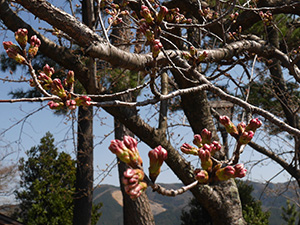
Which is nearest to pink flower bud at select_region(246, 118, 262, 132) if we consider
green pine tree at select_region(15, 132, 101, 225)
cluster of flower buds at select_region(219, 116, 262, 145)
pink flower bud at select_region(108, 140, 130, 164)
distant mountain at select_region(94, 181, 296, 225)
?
cluster of flower buds at select_region(219, 116, 262, 145)

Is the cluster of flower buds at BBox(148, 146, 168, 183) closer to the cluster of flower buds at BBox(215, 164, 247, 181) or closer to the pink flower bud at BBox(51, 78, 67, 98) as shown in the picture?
the cluster of flower buds at BBox(215, 164, 247, 181)

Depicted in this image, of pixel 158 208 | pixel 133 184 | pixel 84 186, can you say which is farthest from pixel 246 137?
pixel 158 208

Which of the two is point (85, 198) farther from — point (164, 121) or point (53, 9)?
point (53, 9)

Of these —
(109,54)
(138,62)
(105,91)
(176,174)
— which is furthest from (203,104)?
(109,54)

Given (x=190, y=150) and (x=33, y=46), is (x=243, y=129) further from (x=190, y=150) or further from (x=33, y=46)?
(x=33, y=46)

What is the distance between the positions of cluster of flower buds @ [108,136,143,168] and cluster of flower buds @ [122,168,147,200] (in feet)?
0.10

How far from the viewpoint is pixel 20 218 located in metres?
8.70

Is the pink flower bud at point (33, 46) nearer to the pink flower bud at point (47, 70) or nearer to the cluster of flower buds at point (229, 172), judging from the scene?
the pink flower bud at point (47, 70)

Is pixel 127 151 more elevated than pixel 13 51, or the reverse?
pixel 13 51

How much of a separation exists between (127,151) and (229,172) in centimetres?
35

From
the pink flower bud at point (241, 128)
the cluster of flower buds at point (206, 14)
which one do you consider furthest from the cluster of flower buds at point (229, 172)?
the cluster of flower buds at point (206, 14)

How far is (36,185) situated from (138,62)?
22.7ft

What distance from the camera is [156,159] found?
78 cm

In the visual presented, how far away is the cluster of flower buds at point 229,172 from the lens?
0.92 metres
